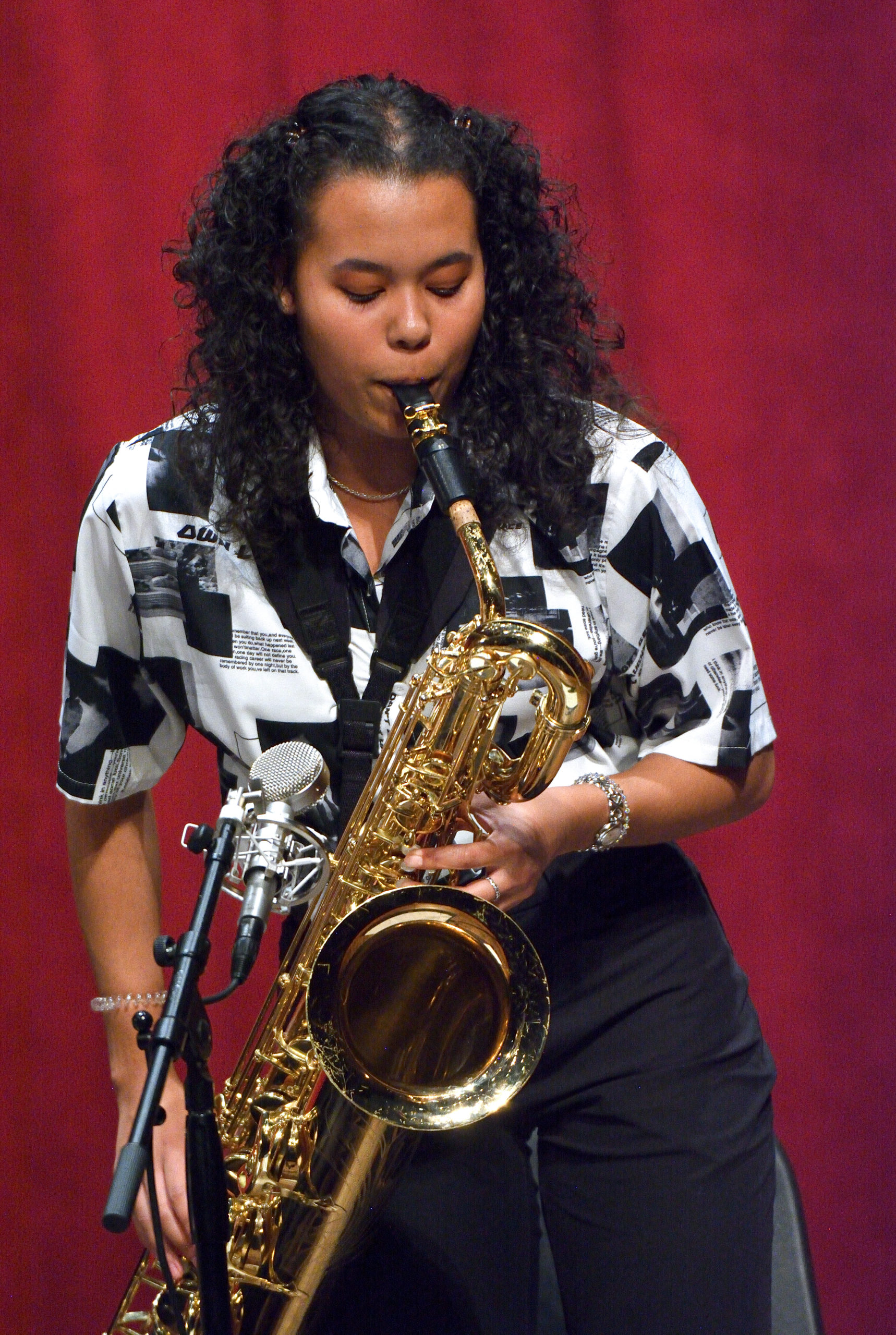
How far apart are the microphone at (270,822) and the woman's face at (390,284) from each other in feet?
1.85

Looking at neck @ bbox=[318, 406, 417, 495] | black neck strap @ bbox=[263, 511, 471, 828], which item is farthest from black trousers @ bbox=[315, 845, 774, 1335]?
neck @ bbox=[318, 406, 417, 495]

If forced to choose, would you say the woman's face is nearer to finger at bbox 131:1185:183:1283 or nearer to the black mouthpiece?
the black mouthpiece

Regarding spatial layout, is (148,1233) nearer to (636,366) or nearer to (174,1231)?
(174,1231)

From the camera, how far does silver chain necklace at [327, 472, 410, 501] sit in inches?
66.0

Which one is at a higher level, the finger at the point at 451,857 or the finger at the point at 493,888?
the finger at the point at 451,857

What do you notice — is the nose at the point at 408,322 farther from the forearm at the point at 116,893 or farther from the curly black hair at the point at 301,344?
the forearm at the point at 116,893

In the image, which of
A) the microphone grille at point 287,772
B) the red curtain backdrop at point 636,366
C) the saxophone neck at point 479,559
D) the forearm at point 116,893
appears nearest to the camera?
the microphone grille at point 287,772

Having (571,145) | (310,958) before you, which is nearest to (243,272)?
(310,958)

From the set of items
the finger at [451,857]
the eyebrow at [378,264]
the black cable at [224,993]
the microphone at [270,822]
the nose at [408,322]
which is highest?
the eyebrow at [378,264]

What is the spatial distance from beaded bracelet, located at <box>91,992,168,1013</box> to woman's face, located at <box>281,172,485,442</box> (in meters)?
0.75

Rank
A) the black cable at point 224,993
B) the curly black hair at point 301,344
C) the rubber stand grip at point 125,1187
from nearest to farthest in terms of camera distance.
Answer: the rubber stand grip at point 125,1187 → the black cable at point 224,993 → the curly black hair at point 301,344

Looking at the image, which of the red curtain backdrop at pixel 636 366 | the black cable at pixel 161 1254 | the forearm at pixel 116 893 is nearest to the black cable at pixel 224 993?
the black cable at pixel 161 1254

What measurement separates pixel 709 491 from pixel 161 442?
119cm

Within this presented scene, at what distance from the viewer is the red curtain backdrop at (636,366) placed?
2.27m
